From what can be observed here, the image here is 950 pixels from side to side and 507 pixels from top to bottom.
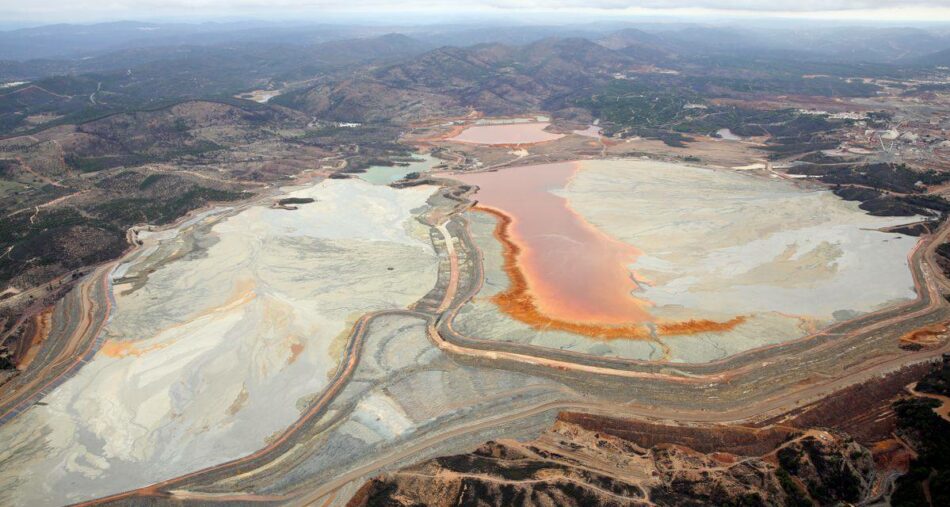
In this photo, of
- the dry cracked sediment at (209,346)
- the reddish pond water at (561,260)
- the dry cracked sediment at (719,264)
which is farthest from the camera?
the reddish pond water at (561,260)

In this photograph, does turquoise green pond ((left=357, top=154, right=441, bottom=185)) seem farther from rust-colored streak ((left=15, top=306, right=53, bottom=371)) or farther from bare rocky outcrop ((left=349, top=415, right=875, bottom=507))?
bare rocky outcrop ((left=349, top=415, right=875, bottom=507))

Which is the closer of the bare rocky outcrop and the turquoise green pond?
the bare rocky outcrop

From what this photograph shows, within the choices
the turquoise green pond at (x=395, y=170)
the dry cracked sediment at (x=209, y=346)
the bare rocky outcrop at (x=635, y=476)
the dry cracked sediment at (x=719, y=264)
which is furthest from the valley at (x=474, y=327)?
the turquoise green pond at (x=395, y=170)

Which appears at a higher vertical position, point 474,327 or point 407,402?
point 474,327

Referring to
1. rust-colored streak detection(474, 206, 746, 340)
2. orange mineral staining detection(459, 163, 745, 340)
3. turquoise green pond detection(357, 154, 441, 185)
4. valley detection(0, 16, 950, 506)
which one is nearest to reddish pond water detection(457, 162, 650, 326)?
orange mineral staining detection(459, 163, 745, 340)

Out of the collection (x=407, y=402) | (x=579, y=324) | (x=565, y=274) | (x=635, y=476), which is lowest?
(x=407, y=402)

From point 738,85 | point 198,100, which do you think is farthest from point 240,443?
point 738,85

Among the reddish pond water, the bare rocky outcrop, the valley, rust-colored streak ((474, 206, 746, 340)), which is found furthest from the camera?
the reddish pond water

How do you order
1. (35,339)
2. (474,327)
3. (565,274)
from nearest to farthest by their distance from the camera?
(35,339)
(474,327)
(565,274)

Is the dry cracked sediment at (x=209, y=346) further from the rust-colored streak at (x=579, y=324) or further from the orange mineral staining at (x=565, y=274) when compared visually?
the orange mineral staining at (x=565, y=274)

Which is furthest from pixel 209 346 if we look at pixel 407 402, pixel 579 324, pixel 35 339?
pixel 579 324

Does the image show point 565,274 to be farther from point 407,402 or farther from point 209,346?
point 209,346
